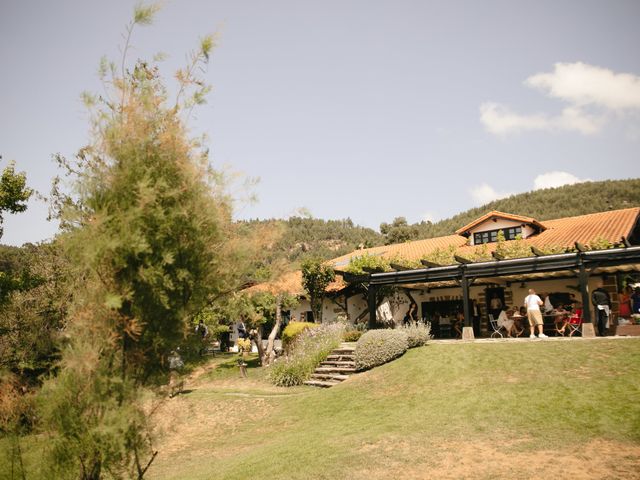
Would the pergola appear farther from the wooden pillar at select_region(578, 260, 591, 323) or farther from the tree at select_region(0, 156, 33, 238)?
the tree at select_region(0, 156, 33, 238)

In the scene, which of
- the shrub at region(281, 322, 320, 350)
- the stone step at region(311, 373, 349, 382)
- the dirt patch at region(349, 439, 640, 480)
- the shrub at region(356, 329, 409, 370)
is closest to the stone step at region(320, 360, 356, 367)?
the shrub at region(356, 329, 409, 370)

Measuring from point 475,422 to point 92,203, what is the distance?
8.11 meters

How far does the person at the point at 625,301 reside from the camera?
58.7ft

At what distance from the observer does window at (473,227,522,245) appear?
80.1 ft

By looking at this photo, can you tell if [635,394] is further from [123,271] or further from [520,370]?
[123,271]

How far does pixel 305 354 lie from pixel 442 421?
9.21 metres

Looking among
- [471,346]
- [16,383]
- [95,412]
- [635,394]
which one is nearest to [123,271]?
[95,412]

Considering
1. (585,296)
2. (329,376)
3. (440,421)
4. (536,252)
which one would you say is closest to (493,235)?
(536,252)

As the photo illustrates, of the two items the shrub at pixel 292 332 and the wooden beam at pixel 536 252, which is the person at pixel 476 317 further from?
the shrub at pixel 292 332

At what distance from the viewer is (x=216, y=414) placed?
45.5 feet

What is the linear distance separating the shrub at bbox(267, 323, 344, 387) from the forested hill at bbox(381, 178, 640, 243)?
3443 cm

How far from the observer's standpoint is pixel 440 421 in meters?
9.49

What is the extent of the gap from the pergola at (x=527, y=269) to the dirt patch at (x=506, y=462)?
30.7 ft

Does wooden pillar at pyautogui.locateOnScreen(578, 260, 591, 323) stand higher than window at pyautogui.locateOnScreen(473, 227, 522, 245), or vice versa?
window at pyautogui.locateOnScreen(473, 227, 522, 245)
